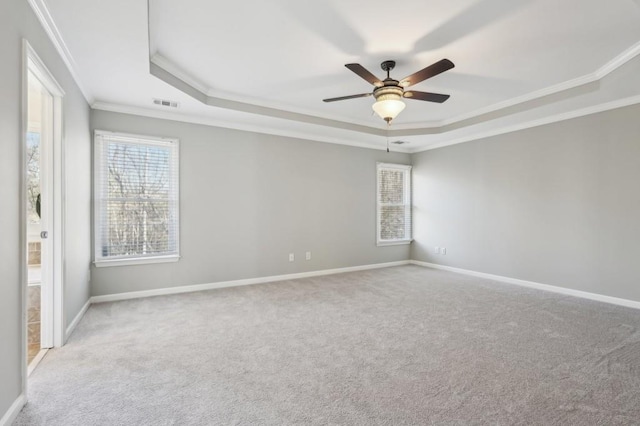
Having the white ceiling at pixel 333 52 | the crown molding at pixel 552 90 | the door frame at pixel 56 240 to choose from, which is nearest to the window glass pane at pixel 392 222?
the crown molding at pixel 552 90

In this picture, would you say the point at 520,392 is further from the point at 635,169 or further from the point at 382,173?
the point at 382,173

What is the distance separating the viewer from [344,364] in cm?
234

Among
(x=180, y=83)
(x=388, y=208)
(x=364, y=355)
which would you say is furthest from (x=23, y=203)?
(x=388, y=208)

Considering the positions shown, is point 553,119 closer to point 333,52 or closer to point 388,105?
point 388,105

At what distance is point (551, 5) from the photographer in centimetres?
231

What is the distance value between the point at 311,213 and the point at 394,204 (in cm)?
204

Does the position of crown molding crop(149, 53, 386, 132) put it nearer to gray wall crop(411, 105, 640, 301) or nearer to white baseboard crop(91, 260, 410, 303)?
gray wall crop(411, 105, 640, 301)

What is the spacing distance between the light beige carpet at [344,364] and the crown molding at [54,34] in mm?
2444

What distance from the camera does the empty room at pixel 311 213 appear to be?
1910 mm

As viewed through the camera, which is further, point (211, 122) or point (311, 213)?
point (311, 213)

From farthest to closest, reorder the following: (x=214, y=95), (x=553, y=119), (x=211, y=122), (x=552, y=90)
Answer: (x=211, y=122) → (x=553, y=119) → (x=214, y=95) → (x=552, y=90)

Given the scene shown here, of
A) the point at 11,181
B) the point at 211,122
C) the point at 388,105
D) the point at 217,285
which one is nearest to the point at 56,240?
the point at 11,181

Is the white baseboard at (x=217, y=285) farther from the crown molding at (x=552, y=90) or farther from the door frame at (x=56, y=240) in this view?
the crown molding at (x=552, y=90)

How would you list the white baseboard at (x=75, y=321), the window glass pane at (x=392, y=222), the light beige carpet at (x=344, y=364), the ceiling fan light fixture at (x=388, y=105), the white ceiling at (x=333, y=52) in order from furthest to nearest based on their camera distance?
the window glass pane at (x=392, y=222) < the ceiling fan light fixture at (x=388, y=105) < the white baseboard at (x=75, y=321) < the white ceiling at (x=333, y=52) < the light beige carpet at (x=344, y=364)
